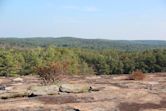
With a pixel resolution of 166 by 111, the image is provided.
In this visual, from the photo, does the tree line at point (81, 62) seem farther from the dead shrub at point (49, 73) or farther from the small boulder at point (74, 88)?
the small boulder at point (74, 88)

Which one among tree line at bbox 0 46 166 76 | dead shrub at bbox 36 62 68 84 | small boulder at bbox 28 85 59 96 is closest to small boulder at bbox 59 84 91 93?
small boulder at bbox 28 85 59 96

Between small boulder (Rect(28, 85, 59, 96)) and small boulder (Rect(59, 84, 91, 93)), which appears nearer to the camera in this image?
small boulder (Rect(28, 85, 59, 96))

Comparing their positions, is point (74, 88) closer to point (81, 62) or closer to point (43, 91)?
point (43, 91)

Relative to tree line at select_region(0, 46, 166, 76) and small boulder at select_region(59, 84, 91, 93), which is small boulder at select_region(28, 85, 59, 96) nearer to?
small boulder at select_region(59, 84, 91, 93)

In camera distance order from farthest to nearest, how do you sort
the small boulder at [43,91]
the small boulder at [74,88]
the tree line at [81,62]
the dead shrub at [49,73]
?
the tree line at [81,62], the dead shrub at [49,73], the small boulder at [74,88], the small boulder at [43,91]

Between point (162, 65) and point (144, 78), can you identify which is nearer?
point (144, 78)

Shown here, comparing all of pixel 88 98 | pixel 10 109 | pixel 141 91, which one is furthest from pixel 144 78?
pixel 10 109

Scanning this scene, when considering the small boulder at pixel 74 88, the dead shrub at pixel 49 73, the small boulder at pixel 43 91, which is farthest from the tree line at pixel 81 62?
the small boulder at pixel 43 91

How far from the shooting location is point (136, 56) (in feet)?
405

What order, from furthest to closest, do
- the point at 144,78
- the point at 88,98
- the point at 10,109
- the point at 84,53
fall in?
1. the point at 84,53
2. the point at 144,78
3. the point at 88,98
4. the point at 10,109

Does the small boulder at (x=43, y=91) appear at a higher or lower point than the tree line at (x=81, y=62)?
higher

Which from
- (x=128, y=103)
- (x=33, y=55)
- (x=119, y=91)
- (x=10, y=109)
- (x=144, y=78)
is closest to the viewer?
(x=10, y=109)

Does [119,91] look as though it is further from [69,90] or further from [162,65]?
[162,65]

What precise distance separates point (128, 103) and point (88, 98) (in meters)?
3.00
